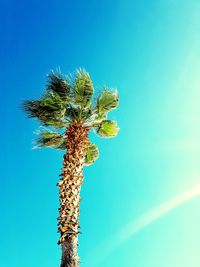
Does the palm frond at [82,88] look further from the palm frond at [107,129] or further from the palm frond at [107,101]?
the palm frond at [107,129]

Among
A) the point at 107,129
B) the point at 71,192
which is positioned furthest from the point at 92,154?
the point at 71,192

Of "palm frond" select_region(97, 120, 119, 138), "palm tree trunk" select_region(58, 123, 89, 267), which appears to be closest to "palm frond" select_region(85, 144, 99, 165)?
"palm frond" select_region(97, 120, 119, 138)

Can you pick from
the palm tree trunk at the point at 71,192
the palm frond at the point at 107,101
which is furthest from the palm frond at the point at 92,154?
the palm tree trunk at the point at 71,192

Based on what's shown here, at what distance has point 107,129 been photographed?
1866 centimetres

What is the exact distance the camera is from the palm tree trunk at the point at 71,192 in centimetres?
1353

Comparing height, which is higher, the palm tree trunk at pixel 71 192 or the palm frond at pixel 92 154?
the palm frond at pixel 92 154

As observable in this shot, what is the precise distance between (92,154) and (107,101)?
11.2 feet

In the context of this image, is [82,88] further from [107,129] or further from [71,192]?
[71,192]

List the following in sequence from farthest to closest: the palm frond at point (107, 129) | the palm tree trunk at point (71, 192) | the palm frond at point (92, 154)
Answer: the palm frond at point (92, 154), the palm frond at point (107, 129), the palm tree trunk at point (71, 192)

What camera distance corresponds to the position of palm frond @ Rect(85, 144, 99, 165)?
19.7m

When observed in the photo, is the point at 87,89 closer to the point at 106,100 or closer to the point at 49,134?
the point at 106,100

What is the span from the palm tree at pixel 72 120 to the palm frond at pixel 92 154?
1.11 meters

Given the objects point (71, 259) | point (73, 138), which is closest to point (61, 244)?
point (71, 259)

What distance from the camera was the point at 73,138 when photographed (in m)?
16.2
